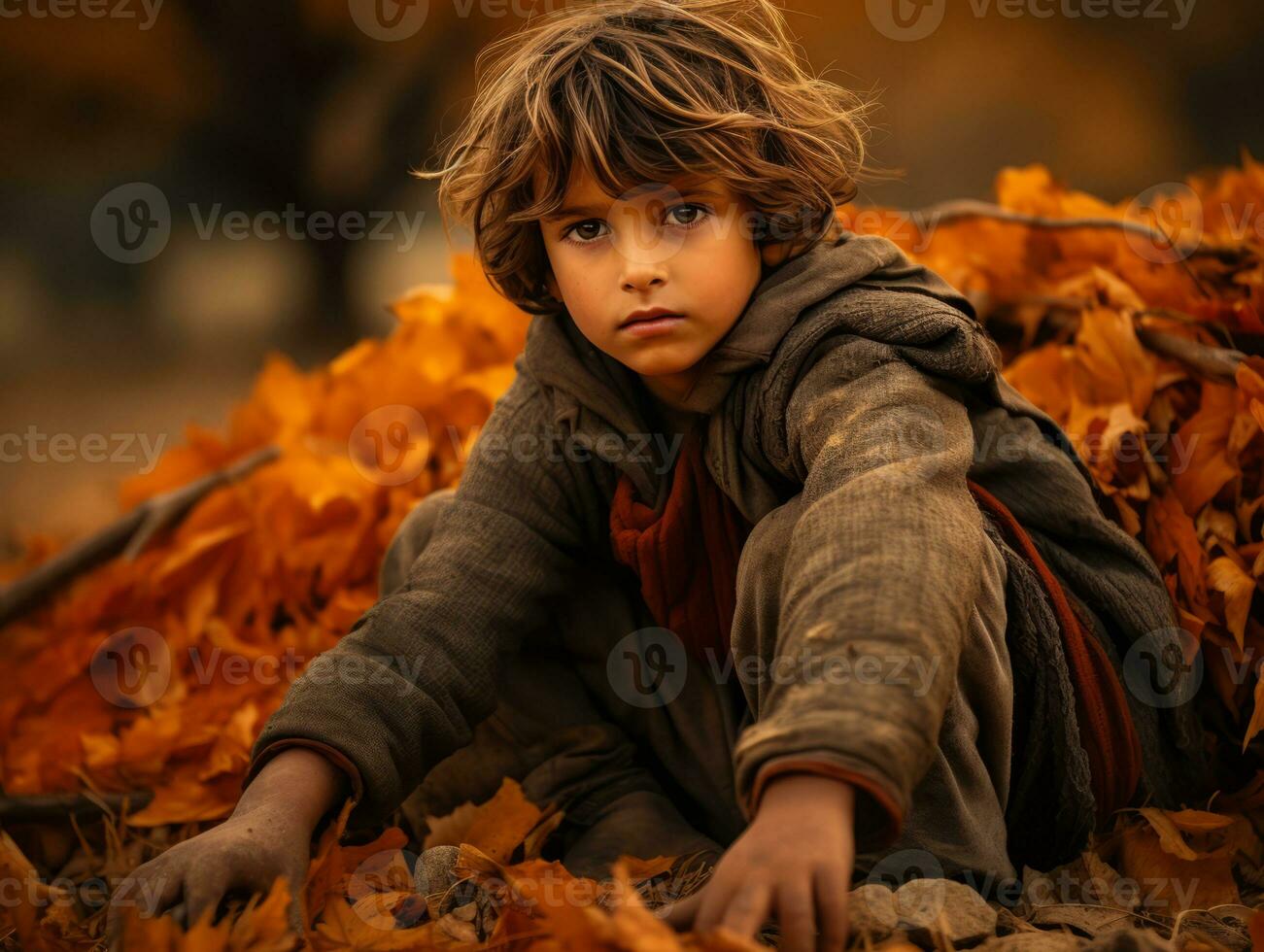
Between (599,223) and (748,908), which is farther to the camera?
(599,223)

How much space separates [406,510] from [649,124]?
1014 mm

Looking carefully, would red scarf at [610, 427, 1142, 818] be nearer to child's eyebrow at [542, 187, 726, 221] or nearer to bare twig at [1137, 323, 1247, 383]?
child's eyebrow at [542, 187, 726, 221]

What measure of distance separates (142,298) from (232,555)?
2.03m

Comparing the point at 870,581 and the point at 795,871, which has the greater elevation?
the point at 870,581

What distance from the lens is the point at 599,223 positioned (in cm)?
150

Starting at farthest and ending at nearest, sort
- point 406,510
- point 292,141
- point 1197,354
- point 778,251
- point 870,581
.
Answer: point 292,141 < point 406,510 < point 1197,354 < point 778,251 < point 870,581

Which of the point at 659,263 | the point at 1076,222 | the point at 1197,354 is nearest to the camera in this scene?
the point at 659,263

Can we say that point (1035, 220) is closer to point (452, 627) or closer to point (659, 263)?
point (659, 263)

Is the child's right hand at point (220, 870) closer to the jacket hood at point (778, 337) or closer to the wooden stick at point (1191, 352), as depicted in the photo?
the jacket hood at point (778, 337)

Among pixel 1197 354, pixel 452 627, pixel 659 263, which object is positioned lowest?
pixel 452 627

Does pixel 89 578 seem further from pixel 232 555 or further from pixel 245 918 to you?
pixel 245 918

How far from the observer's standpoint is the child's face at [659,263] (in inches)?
56.7

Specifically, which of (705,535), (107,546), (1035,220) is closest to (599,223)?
(705,535)

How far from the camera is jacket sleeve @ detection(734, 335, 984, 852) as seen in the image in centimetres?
103
